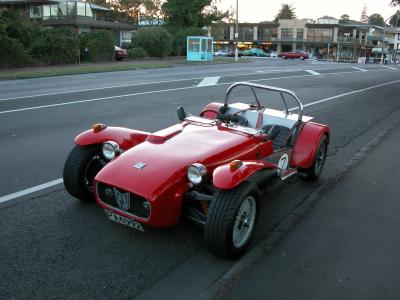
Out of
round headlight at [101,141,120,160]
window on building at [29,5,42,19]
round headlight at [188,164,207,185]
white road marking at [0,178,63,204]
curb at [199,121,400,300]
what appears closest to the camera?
curb at [199,121,400,300]

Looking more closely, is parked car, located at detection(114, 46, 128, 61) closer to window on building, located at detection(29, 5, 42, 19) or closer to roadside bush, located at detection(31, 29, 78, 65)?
roadside bush, located at detection(31, 29, 78, 65)

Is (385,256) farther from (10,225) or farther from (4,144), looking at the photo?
(4,144)

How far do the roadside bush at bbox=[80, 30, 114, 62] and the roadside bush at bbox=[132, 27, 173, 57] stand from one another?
20.8 feet

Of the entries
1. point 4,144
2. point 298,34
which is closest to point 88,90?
point 4,144

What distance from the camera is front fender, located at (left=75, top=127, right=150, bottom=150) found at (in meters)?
4.91

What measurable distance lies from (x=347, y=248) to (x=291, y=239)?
524 millimetres

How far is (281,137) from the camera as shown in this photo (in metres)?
5.74

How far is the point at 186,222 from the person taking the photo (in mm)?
4578

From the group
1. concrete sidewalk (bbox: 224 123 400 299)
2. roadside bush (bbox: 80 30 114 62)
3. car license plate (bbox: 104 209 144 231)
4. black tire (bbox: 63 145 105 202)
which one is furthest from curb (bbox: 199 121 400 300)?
roadside bush (bbox: 80 30 114 62)

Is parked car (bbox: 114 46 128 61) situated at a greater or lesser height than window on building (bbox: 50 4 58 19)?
lesser

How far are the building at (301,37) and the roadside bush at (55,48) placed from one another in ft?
187

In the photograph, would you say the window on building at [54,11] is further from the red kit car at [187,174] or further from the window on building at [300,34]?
the window on building at [300,34]

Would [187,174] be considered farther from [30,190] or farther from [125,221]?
[30,190]

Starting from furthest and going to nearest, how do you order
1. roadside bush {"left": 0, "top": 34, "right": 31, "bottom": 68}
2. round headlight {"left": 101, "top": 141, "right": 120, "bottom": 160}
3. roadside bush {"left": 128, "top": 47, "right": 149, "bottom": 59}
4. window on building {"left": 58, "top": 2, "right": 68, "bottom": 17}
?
window on building {"left": 58, "top": 2, "right": 68, "bottom": 17}
roadside bush {"left": 128, "top": 47, "right": 149, "bottom": 59}
roadside bush {"left": 0, "top": 34, "right": 31, "bottom": 68}
round headlight {"left": 101, "top": 141, "right": 120, "bottom": 160}
